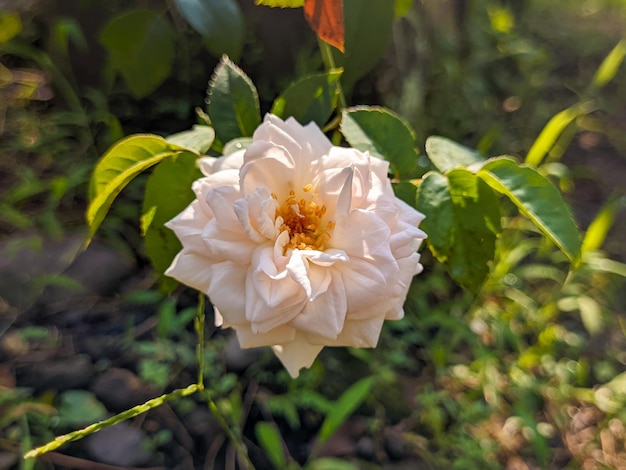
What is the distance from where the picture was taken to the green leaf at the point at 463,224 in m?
0.58

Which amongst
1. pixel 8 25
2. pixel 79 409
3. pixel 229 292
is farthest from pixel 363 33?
pixel 8 25

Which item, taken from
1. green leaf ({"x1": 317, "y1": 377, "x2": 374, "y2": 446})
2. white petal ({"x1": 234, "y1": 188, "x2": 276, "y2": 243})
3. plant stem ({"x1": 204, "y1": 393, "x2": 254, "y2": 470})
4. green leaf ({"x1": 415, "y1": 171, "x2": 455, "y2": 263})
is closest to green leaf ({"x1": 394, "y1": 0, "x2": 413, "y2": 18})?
green leaf ({"x1": 415, "y1": 171, "x2": 455, "y2": 263})

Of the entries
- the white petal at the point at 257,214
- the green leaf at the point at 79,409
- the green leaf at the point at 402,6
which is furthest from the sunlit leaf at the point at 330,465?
the green leaf at the point at 402,6

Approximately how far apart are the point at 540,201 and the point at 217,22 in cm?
49

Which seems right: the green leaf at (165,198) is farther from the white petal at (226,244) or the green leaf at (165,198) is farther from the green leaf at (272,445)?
the green leaf at (272,445)

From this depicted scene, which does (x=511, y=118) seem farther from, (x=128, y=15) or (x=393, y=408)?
(x=128, y=15)

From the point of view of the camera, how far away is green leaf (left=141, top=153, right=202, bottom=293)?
61 centimetres

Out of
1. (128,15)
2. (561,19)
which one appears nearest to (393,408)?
(128,15)

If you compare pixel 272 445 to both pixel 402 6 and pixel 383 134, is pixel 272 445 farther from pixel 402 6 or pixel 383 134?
pixel 402 6

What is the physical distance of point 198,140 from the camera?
25.0 inches

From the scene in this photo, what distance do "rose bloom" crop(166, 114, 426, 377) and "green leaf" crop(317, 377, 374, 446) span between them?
0.59m

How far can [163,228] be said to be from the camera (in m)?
0.62

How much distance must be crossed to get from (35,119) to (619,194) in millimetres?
1991

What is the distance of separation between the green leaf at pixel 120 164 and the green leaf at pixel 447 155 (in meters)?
0.30
